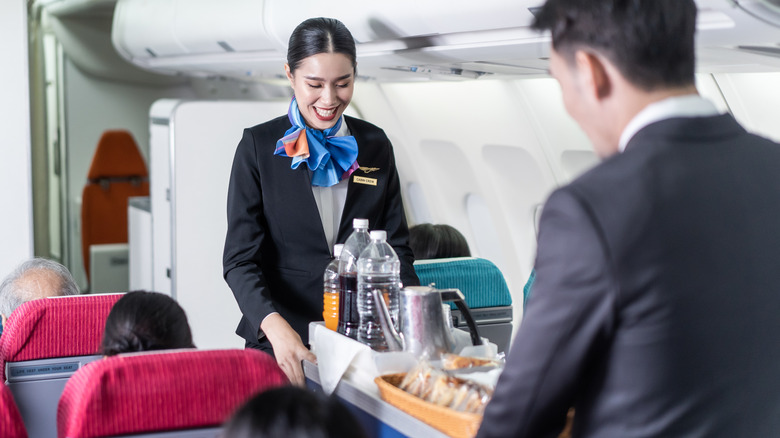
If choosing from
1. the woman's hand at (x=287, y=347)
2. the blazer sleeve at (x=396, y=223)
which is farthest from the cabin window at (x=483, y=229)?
the woman's hand at (x=287, y=347)

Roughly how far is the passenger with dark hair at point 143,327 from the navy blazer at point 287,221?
385 millimetres

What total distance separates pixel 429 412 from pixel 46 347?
140 cm

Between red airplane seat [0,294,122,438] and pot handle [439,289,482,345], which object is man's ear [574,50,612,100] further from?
red airplane seat [0,294,122,438]

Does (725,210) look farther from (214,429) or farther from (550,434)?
(214,429)

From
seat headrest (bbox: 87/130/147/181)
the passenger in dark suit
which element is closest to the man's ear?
the passenger in dark suit

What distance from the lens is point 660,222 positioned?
4.05 feet

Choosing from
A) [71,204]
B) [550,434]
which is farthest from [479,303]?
[71,204]

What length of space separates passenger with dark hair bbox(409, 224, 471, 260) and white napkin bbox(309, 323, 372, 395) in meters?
1.64

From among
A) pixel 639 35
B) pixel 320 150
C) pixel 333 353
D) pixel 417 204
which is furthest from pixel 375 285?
pixel 417 204

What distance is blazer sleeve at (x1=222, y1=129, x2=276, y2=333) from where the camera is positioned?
2.55m

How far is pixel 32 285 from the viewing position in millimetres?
3311

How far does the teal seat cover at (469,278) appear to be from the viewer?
3.44 m

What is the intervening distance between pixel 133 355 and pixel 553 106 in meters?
3.39

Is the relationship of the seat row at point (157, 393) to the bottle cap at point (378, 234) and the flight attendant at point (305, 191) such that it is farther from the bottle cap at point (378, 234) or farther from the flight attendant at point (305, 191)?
the flight attendant at point (305, 191)
